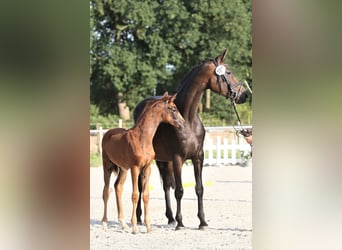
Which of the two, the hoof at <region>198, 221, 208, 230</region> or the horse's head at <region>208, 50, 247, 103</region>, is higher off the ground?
the horse's head at <region>208, 50, 247, 103</region>

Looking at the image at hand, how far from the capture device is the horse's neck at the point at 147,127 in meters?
2.40

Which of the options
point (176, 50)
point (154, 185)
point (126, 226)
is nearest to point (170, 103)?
point (126, 226)

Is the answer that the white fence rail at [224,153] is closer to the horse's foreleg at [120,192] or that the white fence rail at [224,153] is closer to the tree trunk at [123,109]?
the tree trunk at [123,109]

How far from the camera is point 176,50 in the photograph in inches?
266

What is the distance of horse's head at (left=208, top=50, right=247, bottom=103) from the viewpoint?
239 cm

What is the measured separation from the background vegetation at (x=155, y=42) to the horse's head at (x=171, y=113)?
4.16 metres

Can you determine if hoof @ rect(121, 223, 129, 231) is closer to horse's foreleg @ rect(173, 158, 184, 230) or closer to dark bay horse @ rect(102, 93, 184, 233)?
dark bay horse @ rect(102, 93, 184, 233)

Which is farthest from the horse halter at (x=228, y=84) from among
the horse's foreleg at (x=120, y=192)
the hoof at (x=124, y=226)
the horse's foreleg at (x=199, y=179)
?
the hoof at (x=124, y=226)

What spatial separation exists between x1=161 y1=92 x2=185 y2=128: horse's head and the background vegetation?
416 cm

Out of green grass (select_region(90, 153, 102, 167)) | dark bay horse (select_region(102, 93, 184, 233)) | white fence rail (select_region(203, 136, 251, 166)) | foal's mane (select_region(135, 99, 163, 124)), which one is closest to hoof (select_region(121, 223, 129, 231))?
dark bay horse (select_region(102, 93, 184, 233))

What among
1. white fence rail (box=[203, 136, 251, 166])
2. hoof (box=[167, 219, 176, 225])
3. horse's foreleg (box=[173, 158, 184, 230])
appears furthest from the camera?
white fence rail (box=[203, 136, 251, 166])
